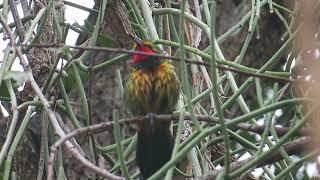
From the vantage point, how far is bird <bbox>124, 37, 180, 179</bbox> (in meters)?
2.88

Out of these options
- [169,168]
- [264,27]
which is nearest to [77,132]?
[169,168]

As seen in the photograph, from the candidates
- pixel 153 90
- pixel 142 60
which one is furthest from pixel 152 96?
pixel 142 60

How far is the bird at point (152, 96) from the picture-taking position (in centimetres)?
288

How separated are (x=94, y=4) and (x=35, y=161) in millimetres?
795

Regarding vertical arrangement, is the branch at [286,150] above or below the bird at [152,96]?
below

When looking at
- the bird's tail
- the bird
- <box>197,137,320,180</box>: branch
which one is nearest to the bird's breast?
the bird

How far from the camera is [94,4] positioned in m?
3.44

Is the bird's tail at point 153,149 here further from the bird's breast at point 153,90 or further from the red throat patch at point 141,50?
the red throat patch at point 141,50

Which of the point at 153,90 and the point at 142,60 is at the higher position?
the point at 142,60

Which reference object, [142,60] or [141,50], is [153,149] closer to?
[141,50]

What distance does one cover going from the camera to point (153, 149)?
2828 mm

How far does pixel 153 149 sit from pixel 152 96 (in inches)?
14.1

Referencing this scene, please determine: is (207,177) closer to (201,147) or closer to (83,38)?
(201,147)

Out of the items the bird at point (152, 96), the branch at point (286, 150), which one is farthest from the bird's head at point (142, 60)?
the branch at point (286, 150)
